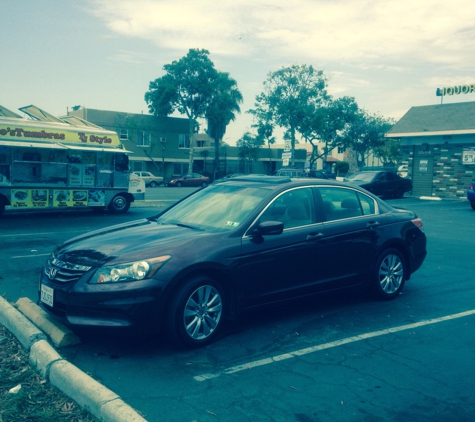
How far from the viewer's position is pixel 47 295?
5059mm

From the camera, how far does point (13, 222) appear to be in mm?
15211

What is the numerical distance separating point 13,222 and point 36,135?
3.37 metres

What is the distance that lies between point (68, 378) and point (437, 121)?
30814 mm

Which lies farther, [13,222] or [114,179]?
[114,179]

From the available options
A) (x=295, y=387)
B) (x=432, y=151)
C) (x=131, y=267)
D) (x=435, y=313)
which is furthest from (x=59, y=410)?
(x=432, y=151)

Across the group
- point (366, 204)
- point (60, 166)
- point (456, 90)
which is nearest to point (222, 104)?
point (456, 90)

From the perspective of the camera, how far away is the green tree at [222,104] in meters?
53.7

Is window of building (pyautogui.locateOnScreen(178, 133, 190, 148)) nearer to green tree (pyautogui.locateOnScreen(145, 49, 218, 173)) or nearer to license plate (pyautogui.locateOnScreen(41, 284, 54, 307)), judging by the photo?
green tree (pyautogui.locateOnScreen(145, 49, 218, 173))

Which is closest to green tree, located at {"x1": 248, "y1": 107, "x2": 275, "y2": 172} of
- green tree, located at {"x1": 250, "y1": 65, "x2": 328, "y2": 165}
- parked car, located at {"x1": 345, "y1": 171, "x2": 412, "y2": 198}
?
green tree, located at {"x1": 250, "y1": 65, "x2": 328, "y2": 165}

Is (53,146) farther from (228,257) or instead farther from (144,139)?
(144,139)

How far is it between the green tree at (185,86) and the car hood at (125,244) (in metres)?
48.2

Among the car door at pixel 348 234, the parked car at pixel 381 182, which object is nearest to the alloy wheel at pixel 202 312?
the car door at pixel 348 234

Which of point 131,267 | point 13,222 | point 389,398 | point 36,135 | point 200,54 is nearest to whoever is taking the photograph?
point 389,398

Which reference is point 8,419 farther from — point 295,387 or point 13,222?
point 13,222
